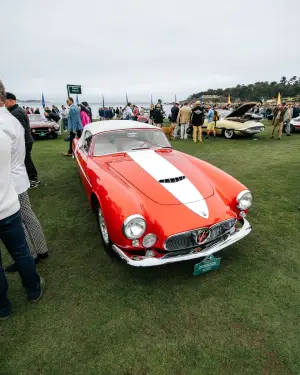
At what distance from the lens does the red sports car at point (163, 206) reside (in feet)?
7.97

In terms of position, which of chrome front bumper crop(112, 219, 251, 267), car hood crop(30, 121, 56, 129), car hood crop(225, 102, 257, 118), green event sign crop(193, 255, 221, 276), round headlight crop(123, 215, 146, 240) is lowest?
green event sign crop(193, 255, 221, 276)

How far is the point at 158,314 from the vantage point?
2270mm

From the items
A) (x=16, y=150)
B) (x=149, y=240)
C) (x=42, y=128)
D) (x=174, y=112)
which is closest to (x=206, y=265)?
(x=149, y=240)

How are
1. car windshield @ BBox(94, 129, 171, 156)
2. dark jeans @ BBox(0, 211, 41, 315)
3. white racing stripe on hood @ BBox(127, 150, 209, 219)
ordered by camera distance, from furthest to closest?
car windshield @ BBox(94, 129, 171, 156)
white racing stripe on hood @ BBox(127, 150, 209, 219)
dark jeans @ BBox(0, 211, 41, 315)

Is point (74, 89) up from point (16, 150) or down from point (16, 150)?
up

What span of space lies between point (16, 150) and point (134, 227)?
4.52ft

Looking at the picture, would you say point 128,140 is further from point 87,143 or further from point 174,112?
point 174,112

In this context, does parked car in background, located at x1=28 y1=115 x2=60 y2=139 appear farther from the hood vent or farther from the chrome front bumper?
the chrome front bumper

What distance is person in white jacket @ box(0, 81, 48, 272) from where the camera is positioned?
2.12 meters

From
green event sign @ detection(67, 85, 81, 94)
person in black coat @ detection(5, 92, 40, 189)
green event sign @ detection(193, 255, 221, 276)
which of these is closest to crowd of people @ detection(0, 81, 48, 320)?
green event sign @ detection(193, 255, 221, 276)

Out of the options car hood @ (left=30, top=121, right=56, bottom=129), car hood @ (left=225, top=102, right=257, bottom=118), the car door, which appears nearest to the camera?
the car door

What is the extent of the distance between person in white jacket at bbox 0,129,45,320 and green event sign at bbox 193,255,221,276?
1662mm

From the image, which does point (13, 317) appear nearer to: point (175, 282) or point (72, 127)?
point (175, 282)

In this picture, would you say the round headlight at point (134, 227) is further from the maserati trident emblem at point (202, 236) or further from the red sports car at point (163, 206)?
the maserati trident emblem at point (202, 236)
